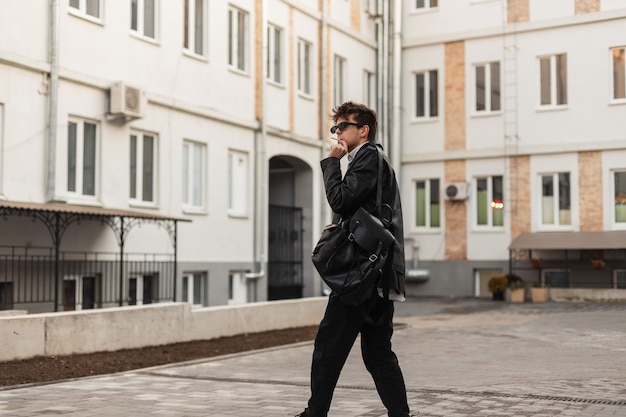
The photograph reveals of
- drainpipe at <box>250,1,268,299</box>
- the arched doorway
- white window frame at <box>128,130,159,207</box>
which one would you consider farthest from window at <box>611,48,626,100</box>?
white window frame at <box>128,130,159,207</box>

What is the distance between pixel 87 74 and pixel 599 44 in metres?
14.9

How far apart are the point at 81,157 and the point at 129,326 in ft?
15.9

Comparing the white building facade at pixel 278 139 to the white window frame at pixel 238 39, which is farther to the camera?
the white window frame at pixel 238 39

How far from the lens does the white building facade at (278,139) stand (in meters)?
14.9

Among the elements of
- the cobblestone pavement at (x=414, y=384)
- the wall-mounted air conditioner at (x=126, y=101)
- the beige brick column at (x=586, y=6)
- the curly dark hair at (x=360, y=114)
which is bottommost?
the cobblestone pavement at (x=414, y=384)

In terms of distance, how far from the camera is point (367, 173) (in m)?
5.55

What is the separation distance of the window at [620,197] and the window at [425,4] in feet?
24.5

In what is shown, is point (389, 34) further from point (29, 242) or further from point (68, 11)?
point (29, 242)

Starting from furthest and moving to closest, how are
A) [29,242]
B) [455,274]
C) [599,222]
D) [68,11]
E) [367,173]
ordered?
[455,274]
[599,222]
[68,11]
[29,242]
[367,173]

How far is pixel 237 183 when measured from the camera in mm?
20641

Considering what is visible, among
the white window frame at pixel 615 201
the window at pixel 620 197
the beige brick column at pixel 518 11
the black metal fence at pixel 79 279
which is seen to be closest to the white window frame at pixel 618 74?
the white window frame at pixel 615 201

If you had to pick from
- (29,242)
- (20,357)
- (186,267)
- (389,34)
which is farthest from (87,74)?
(389,34)

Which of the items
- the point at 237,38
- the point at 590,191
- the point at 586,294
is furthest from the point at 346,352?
the point at 590,191

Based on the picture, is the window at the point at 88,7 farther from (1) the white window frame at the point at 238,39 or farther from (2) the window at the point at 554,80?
(2) the window at the point at 554,80
